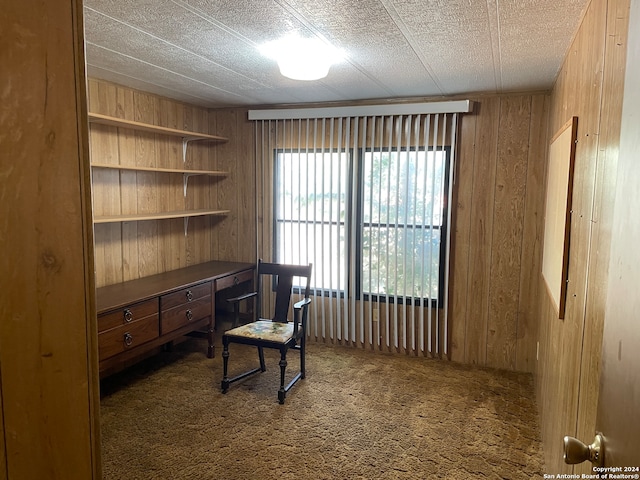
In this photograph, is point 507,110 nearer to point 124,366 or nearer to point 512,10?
point 512,10

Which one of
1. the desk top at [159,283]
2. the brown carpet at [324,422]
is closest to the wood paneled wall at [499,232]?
the brown carpet at [324,422]

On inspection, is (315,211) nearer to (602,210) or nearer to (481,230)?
(481,230)

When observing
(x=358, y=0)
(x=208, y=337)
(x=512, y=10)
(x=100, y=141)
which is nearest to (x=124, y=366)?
(x=208, y=337)

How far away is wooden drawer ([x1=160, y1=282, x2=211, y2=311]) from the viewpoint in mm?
3434

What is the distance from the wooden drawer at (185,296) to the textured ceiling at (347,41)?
5.26 feet

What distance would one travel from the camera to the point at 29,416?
0.96 meters

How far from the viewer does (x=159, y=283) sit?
3646 millimetres

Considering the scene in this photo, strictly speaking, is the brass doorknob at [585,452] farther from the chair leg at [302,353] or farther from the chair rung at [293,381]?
the chair leg at [302,353]

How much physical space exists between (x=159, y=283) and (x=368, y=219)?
1879mm

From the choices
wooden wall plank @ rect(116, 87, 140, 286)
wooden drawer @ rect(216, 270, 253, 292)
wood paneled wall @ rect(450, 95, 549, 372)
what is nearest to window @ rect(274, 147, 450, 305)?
wood paneled wall @ rect(450, 95, 549, 372)

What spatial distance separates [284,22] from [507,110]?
2.28 metres

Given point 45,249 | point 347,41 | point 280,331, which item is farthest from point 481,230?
point 45,249

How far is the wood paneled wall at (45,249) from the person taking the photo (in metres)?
0.90

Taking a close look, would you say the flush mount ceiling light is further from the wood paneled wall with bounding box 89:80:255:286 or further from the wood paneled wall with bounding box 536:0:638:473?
the wood paneled wall with bounding box 89:80:255:286
